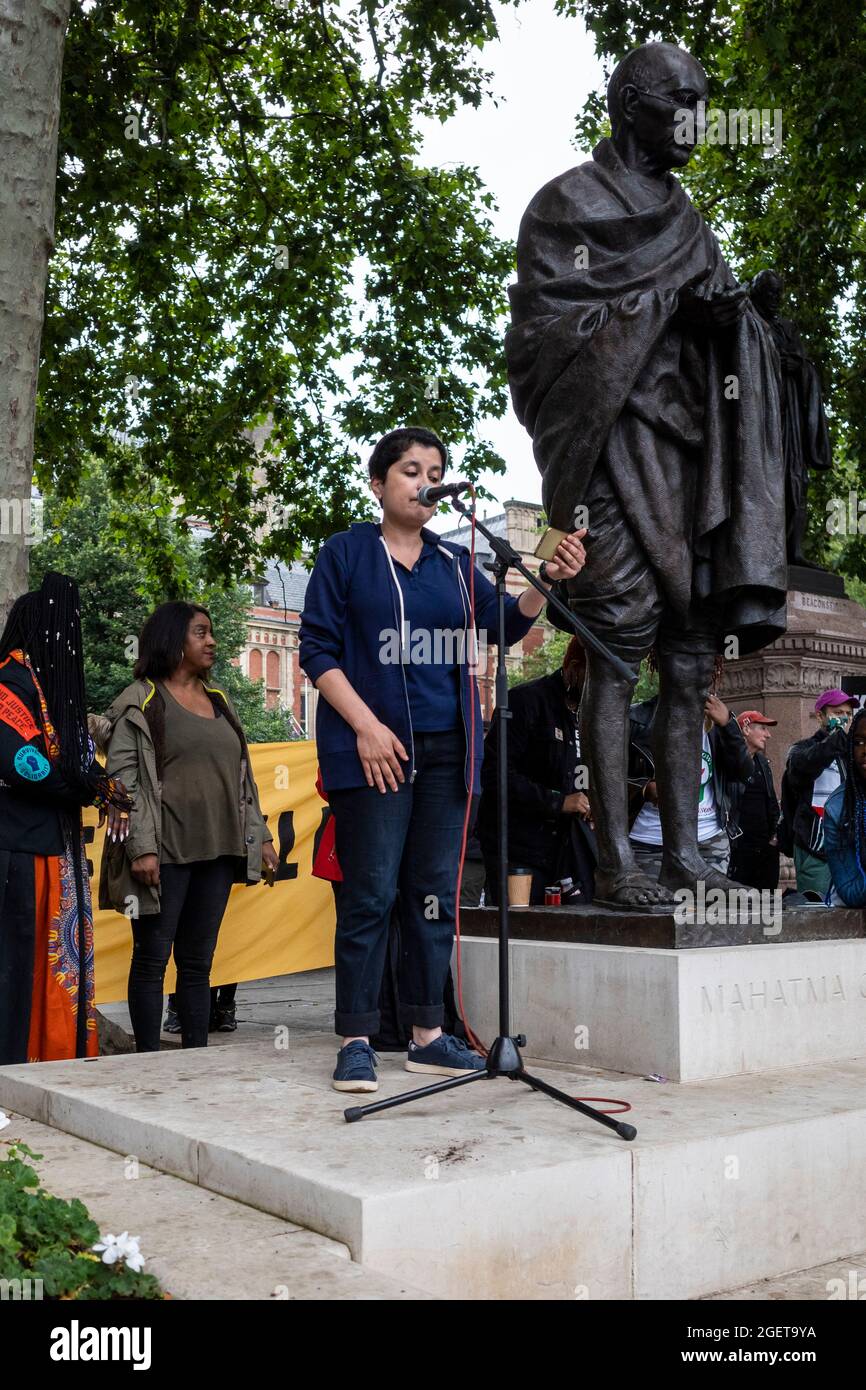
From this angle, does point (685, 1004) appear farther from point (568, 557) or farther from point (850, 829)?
point (850, 829)

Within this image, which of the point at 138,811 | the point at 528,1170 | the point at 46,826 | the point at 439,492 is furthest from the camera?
the point at 138,811

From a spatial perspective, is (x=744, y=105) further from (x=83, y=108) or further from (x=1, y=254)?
(x=1, y=254)

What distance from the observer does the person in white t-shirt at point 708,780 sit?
575cm

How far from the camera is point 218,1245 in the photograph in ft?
9.00

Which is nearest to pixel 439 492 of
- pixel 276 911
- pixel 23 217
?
pixel 23 217

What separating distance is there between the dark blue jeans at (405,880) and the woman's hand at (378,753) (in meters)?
0.10

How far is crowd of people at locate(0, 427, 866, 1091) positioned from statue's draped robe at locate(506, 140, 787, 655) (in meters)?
0.68

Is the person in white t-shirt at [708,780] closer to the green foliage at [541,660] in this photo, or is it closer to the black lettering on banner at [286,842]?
the black lettering on banner at [286,842]

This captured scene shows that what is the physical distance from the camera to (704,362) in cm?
491

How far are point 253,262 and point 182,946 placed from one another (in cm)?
1285

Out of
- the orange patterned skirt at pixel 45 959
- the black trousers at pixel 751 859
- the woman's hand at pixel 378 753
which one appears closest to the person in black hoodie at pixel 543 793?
the orange patterned skirt at pixel 45 959

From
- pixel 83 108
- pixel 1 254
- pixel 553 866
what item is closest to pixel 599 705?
pixel 553 866

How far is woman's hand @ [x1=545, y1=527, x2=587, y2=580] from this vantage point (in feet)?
13.1
